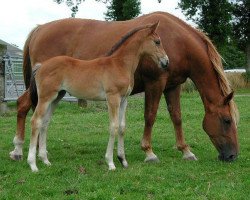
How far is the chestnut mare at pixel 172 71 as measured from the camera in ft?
23.5

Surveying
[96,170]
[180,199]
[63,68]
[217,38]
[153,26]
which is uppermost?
[153,26]

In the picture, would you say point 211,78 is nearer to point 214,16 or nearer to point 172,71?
point 172,71

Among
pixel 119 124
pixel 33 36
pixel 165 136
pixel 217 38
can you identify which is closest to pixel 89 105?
pixel 165 136

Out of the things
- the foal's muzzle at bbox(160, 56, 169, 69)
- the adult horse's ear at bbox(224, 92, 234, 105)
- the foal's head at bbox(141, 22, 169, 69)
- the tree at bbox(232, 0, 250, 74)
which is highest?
the foal's head at bbox(141, 22, 169, 69)

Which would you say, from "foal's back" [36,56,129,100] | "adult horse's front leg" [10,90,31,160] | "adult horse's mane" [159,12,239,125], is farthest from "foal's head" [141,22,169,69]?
"adult horse's front leg" [10,90,31,160]

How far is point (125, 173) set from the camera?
6020mm

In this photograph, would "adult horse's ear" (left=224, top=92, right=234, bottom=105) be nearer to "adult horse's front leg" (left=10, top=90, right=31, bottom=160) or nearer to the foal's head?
the foal's head

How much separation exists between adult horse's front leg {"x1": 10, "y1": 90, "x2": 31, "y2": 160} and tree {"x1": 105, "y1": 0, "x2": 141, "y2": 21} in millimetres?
27482

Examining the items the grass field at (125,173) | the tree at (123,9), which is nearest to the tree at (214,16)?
the tree at (123,9)

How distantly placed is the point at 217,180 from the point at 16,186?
8.11 ft

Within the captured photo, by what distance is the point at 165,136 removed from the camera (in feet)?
33.0

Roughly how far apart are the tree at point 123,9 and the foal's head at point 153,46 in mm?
28279

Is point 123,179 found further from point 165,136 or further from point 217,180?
point 165,136

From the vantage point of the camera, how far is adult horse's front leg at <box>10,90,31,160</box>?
7152 millimetres
